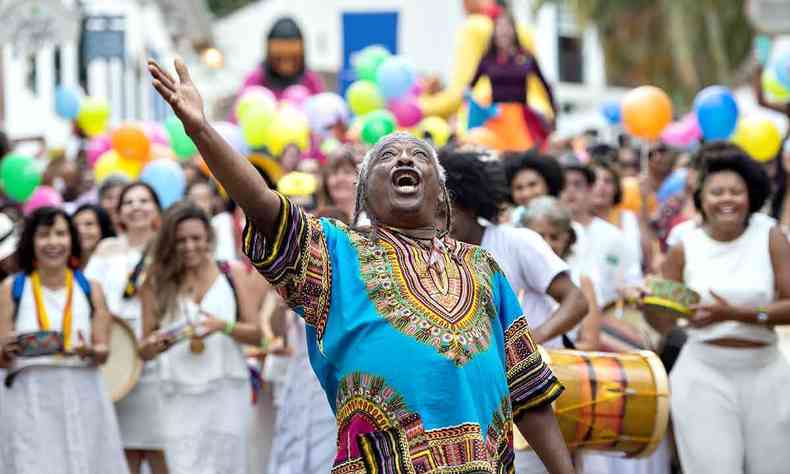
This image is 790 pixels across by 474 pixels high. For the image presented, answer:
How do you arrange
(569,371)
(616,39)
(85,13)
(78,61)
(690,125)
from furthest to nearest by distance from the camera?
1. (616,39)
2. (78,61)
3. (85,13)
4. (690,125)
5. (569,371)

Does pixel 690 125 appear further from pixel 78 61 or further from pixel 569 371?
pixel 78 61

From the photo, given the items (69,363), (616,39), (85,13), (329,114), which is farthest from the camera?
(616,39)

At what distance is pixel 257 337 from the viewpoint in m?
9.52

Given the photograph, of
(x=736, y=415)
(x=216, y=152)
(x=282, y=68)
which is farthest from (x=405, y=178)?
(x=282, y=68)

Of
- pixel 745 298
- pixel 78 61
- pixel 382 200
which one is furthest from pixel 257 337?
pixel 78 61

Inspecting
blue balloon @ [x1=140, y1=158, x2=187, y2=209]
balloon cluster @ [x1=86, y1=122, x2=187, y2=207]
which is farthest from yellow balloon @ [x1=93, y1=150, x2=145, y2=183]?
blue balloon @ [x1=140, y1=158, x2=187, y2=209]

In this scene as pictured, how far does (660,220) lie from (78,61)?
21.0 metres

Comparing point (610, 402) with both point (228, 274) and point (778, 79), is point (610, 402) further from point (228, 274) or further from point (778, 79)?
point (778, 79)

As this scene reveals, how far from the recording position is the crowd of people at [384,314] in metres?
5.15

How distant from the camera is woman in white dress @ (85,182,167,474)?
32.7 ft

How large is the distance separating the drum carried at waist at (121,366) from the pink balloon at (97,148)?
22.0ft

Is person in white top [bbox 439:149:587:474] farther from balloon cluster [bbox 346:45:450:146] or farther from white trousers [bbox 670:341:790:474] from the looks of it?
balloon cluster [bbox 346:45:450:146]

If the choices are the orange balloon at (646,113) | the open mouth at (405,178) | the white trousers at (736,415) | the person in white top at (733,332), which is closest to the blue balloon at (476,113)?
the orange balloon at (646,113)

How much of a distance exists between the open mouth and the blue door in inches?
798
